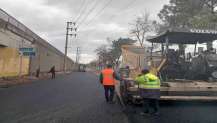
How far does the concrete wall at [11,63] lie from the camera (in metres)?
30.1

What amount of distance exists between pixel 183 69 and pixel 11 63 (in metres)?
23.1

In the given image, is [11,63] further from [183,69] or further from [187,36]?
[187,36]

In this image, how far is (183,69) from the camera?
39.6 ft

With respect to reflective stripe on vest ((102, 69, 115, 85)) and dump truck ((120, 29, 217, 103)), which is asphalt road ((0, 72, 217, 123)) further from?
reflective stripe on vest ((102, 69, 115, 85))

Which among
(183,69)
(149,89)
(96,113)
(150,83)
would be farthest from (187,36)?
(96,113)

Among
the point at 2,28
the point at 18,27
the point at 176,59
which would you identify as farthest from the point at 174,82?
the point at 18,27

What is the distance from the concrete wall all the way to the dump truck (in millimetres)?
19752

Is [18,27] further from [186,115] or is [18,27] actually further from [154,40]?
[186,115]

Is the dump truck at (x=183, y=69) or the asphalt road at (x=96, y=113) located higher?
the dump truck at (x=183, y=69)

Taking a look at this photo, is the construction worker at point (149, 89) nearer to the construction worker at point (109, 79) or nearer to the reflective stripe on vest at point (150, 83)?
the reflective stripe on vest at point (150, 83)

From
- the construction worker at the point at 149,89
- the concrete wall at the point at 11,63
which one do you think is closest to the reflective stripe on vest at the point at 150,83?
the construction worker at the point at 149,89

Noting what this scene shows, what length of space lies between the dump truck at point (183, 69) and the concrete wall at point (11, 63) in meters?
19.8

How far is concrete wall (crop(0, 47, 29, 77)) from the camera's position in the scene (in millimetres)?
30095

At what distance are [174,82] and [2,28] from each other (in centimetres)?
2017
